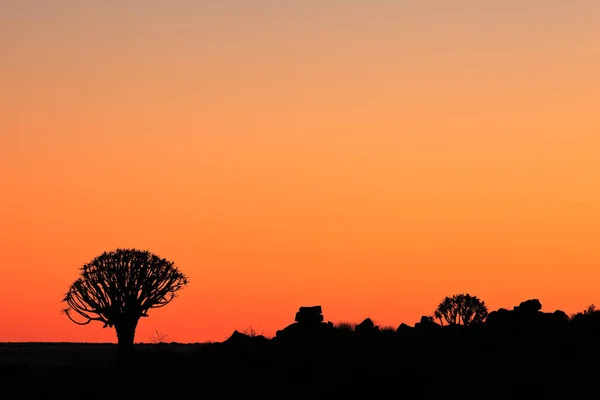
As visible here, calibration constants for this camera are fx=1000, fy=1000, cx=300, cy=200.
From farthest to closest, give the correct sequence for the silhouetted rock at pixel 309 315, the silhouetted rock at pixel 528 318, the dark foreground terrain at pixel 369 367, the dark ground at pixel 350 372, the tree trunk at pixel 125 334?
the tree trunk at pixel 125 334, the silhouetted rock at pixel 309 315, the silhouetted rock at pixel 528 318, the dark foreground terrain at pixel 369 367, the dark ground at pixel 350 372

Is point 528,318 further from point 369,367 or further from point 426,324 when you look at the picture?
point 369,367

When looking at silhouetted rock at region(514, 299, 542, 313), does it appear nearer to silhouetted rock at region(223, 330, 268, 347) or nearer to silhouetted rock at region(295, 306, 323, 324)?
silhouetted rock at region(295, 306, 323, 324)

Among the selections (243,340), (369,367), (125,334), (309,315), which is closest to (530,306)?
(309,315)

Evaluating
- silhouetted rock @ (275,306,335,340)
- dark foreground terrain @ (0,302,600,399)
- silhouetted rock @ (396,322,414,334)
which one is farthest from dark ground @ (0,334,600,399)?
silhouetted rock @ (396,322,414,334)

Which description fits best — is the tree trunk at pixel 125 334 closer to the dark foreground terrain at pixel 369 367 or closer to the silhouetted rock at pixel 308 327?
the dark foreground terrain at pixel 369 367

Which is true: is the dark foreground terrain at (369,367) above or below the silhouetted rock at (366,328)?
below

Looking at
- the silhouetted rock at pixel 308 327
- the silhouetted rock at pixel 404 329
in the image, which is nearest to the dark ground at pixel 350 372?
the silhouetted rock at pixel 308 327

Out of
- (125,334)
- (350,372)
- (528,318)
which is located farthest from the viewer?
(125,334)

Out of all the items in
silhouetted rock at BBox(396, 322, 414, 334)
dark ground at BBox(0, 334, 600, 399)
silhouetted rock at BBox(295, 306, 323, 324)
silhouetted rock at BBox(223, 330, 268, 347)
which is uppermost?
silhouetted rock at BBox(295, 306, 323, 324)

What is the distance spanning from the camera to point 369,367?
37906 millimetres

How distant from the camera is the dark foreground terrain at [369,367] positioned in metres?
35.5

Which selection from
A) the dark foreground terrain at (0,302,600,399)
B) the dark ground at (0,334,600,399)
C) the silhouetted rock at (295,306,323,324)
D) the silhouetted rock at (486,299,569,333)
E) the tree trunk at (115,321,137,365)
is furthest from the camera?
the tree trunk at (115,321,137,365)

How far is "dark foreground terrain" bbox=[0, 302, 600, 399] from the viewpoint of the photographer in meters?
35.5

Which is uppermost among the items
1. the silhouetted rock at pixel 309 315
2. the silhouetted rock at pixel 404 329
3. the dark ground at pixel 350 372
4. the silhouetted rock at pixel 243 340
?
the silhouetted rock at pixel 309 315
